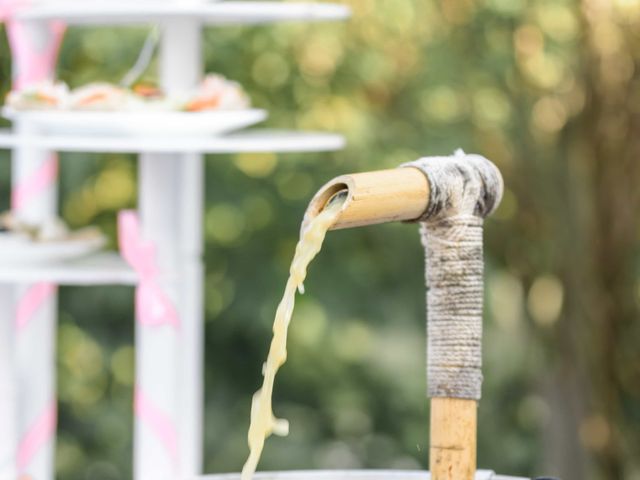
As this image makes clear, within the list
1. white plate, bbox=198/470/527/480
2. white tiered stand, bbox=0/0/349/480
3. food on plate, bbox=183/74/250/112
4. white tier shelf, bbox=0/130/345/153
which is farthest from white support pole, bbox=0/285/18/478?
white plate, bbox=198/470/527/480

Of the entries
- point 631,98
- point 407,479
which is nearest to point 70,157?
point 631,98

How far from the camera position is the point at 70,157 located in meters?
3.90

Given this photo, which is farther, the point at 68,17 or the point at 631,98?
the point at 631,98

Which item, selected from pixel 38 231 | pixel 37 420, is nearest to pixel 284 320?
pixel 38 231

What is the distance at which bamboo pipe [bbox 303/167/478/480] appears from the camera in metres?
1.08

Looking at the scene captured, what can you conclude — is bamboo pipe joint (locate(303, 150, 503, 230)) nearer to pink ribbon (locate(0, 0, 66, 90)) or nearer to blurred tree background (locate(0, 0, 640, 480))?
pink ribbon (locate(0, 0, 66, 90))

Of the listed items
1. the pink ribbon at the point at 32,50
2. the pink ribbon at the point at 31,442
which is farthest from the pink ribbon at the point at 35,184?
the pink ribbon at the point at 31,442

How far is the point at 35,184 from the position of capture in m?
2.48

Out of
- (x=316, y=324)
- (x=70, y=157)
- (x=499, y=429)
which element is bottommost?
(x=499, y=429)

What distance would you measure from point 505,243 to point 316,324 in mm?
617

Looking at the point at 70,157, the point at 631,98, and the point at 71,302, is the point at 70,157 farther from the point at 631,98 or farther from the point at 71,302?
Answer: the point at 631,98

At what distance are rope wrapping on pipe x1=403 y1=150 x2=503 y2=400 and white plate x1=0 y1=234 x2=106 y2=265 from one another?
1.15 m

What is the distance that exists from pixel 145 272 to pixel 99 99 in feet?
0.90

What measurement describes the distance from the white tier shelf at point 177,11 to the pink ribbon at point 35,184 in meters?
0.28
